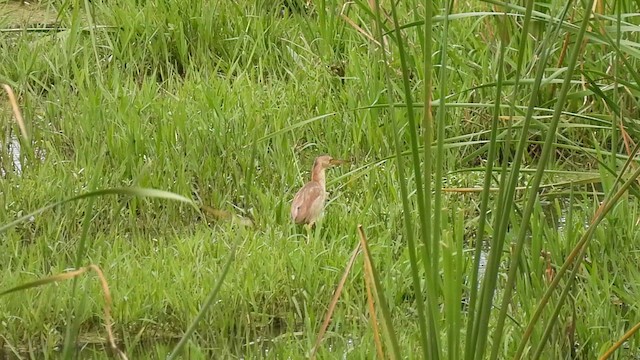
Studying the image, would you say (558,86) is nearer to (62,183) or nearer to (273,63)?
(273,63)

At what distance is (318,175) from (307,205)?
0.26 meters

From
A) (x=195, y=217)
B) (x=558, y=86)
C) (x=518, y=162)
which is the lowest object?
(x=195, y=217)

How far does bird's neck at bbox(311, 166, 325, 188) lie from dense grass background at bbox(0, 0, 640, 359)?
123 millimetres

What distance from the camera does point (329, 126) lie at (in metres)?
4.83

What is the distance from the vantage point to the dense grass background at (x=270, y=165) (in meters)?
3.36

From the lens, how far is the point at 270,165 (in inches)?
181

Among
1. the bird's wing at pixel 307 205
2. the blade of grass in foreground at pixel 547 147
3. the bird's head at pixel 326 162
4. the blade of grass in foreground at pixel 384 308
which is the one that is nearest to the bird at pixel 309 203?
the bird's wing at pixel 307 205

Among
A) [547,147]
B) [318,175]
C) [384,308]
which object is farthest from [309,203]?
[547,147]

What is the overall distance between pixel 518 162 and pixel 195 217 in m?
2.18

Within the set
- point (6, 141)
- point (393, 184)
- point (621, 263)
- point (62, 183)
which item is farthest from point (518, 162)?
point (6, 141)

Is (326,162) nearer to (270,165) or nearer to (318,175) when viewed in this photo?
(318,175)

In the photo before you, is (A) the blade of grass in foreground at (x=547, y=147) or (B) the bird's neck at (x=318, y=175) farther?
(B) the bird's neck at (x=318, y=175)

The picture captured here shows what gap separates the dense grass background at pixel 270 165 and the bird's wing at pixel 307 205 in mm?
66

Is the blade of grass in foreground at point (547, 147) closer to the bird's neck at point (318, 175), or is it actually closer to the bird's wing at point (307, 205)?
the bird's wing at point (307, 205)
